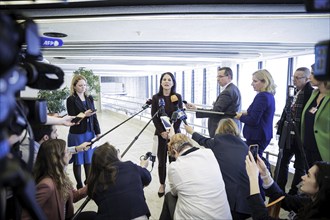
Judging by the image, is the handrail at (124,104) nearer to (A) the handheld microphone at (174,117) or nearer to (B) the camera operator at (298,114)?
(A) the handheld microphone at (174,117)

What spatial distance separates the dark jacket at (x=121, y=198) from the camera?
55.7 inches

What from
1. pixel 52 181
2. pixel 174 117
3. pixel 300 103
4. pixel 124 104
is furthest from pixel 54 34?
pixel 124 104

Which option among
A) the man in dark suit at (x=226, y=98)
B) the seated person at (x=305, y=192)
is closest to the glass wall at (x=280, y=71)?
the man in dark suit at (x=226, y=98)

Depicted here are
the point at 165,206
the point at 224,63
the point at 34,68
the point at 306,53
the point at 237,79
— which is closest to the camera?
the point at 34,68

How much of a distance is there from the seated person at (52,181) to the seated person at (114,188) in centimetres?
18

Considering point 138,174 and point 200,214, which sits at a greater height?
point 138,174

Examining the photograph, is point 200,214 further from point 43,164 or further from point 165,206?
point 43,164

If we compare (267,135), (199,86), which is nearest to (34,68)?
(267,135)

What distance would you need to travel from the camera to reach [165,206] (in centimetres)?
178

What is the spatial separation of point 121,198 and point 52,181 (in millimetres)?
431

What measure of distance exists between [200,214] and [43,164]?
40.2 inches

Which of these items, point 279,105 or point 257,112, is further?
point 279,105

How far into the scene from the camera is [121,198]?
142 centimetres

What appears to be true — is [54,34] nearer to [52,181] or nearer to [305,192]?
[52,181]
